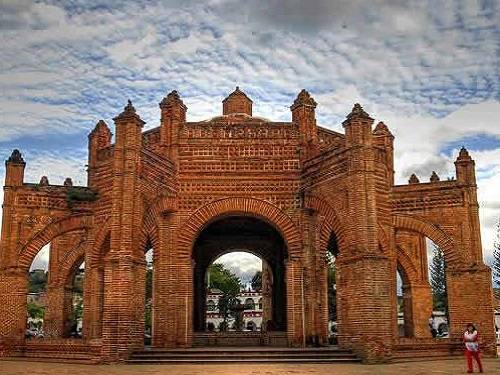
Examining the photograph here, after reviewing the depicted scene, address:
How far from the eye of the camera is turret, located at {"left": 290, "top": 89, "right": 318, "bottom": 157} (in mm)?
17531

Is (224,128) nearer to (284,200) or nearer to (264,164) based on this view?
(264,164)

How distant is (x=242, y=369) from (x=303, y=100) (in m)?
8.54

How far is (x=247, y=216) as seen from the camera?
17.4 m

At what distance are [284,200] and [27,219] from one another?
6.97m

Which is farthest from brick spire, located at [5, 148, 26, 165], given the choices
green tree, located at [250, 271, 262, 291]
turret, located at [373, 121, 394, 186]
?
green tree, located at [250, 271, 262, 291]

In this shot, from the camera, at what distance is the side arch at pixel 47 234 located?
16562 mm

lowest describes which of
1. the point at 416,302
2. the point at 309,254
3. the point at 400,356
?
the point at 400,356

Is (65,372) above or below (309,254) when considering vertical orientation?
below

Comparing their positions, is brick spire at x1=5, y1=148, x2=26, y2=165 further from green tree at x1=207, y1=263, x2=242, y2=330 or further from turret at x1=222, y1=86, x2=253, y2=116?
green tree at x1=207, y1=263, x2=242, y2=330

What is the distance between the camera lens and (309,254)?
16516 millimetres

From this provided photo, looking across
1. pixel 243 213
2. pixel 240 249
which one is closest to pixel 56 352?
pixel 243 213

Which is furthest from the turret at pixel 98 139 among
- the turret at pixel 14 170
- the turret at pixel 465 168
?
the turret at pixel 465 168

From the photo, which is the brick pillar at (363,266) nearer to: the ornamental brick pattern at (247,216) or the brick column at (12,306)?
the ornamental brick pattern at (247,216)

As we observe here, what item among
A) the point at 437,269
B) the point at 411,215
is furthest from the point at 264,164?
the point at 437,269
